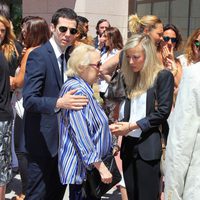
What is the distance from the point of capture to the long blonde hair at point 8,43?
416 cm

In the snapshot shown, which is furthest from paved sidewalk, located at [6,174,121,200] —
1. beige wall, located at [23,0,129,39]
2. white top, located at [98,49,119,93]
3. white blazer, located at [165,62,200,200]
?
beige wall, located at [23,0,129,39]

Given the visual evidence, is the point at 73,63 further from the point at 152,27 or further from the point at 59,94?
the point at 152,27

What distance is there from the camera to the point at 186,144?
1.90 metres

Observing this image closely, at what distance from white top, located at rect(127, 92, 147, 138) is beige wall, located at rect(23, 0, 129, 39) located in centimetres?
731

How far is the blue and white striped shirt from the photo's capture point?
2.62 metres

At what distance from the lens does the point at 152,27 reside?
152 inches

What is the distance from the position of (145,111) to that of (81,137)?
2.03ft

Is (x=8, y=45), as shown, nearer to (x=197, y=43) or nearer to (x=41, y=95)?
(x=41, y=95)

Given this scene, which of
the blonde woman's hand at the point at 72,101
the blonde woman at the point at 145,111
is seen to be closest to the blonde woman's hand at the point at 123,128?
the blonde woman at the point at 145,111

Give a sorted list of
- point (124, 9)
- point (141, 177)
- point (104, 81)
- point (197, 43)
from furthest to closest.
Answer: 1. point (124, 9)
2. point (104, 81)
3. point (197, 43)
4. point (141, 177)

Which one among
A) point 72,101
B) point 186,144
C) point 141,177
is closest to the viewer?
point 186,144

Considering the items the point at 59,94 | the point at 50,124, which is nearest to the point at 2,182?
the point at 50,124

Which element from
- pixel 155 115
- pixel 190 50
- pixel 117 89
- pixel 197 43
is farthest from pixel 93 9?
pixel 155 115

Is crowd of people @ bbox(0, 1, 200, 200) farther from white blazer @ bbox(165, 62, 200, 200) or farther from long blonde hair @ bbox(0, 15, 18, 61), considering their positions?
long blonde hair @ bbox(0, 15, 18, 61)
